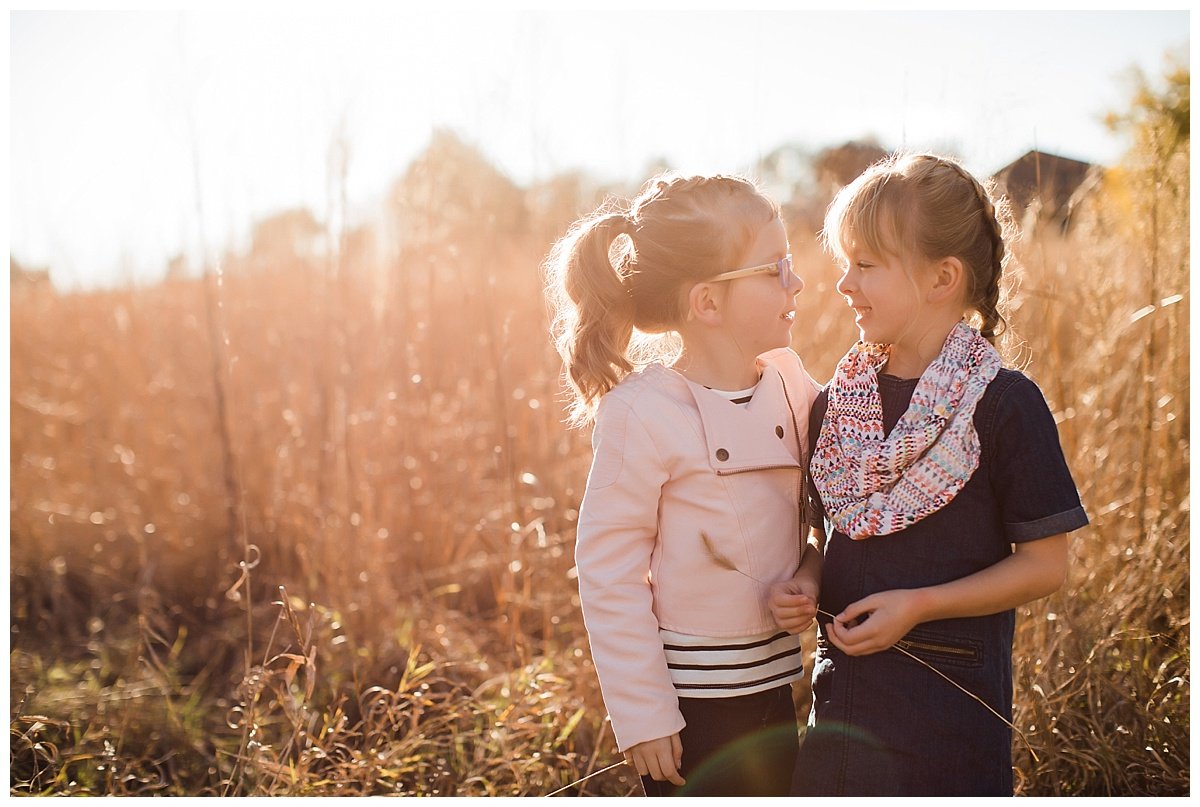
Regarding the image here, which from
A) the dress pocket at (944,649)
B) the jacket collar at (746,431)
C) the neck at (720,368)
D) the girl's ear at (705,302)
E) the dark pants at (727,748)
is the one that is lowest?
the dark pants at (727,748)

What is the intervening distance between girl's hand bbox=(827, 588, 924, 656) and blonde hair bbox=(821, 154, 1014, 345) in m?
0.43

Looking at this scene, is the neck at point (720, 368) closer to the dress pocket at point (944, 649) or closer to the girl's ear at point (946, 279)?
the girl's ear at point (946, 279)

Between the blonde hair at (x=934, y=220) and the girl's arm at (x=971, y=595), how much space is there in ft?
1.13

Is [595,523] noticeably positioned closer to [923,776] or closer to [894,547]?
[894,547]

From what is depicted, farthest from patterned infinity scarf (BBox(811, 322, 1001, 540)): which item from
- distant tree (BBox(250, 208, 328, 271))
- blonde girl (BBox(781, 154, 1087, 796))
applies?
distant tree (BBox(250, 208, 328, 271))

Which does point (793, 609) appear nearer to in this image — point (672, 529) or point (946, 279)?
point (672, 529)

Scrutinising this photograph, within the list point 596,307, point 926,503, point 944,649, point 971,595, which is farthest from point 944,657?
point 596,307

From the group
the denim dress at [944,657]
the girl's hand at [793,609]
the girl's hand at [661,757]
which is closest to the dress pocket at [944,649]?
the denim dress at [944,657]

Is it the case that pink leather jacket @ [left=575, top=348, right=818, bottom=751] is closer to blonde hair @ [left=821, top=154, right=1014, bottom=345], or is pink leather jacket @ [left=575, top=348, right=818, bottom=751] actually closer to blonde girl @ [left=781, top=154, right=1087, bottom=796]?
blonde girl @ [left=781, top=154, right=1087, bottom=796]

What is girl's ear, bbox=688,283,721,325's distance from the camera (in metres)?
1.53

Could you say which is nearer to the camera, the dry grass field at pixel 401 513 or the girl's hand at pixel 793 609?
the girl's hand at pixel 793 609

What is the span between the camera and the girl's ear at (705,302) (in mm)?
1529

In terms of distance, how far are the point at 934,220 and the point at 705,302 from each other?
0.37 metres

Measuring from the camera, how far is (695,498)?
4.82 ft
